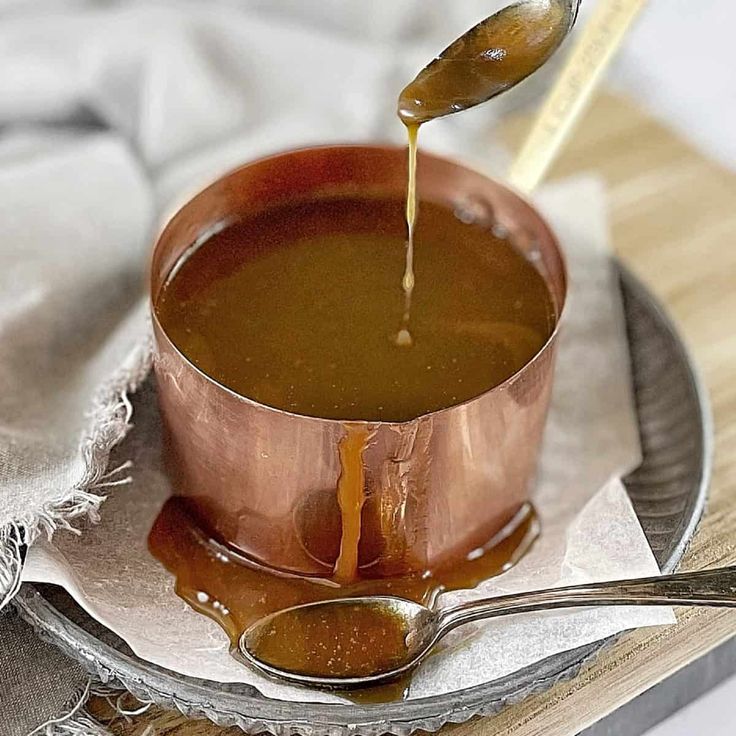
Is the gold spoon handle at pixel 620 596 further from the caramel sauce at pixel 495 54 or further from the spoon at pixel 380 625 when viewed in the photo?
the caramel sauce at pixel 495 54

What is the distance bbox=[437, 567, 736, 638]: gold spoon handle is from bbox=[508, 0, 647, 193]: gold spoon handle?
0.36 m

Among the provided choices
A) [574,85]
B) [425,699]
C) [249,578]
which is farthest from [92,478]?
[574,85]

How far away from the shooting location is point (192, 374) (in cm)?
75

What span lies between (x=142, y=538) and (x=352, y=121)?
1.73 ft

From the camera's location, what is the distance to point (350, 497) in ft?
2.43

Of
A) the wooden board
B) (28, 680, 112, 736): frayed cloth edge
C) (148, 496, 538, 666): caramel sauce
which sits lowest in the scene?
(28, 680, 112, 736): frayed cloth edge

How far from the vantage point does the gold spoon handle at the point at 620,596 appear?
0.70 m

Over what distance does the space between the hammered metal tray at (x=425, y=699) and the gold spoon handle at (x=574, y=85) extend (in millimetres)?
211

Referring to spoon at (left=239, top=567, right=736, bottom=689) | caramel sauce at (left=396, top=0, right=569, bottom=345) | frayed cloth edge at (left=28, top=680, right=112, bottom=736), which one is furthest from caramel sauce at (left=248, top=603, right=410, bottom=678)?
caramel sauce at (left=396, top=0, right=569, bottom=345)

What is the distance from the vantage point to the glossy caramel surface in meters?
0.78

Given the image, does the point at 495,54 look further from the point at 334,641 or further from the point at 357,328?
the point at 334,641

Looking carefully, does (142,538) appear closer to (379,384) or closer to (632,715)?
(379,384)

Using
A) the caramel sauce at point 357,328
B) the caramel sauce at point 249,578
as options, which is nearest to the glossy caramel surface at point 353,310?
the caramel sauce at point 357,328

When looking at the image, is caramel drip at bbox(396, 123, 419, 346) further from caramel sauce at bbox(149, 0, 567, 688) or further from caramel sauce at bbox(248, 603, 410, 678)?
caramel sauce at bbox(248, 603, 410, 678)
